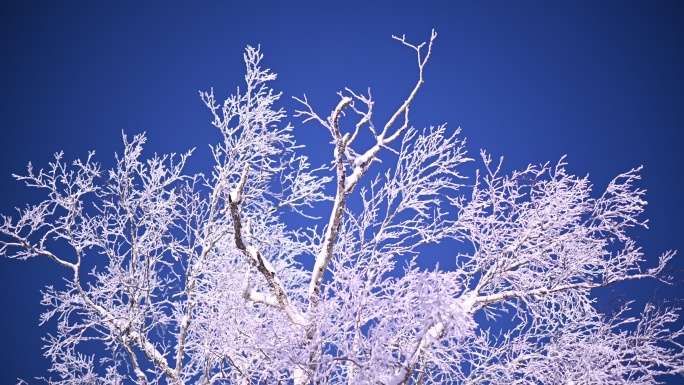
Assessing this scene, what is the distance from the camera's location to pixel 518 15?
9850 centimetres

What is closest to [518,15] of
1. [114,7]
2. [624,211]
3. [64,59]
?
[114,7]

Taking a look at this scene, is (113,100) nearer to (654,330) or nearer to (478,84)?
(654,330)

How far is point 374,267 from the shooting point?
653 centimetres

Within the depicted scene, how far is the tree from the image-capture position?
478cm

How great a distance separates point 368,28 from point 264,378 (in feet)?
506

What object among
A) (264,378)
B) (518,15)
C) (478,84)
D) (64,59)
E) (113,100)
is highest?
(478,84)

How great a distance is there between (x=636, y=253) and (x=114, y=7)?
54633 millimetres

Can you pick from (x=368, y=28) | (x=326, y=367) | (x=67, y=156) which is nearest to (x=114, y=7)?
(x=67, y=156)

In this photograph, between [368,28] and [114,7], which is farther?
[368,28]

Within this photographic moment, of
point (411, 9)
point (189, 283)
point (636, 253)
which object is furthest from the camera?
point (411, 9)

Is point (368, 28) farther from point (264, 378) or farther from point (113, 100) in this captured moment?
point (264, 378)

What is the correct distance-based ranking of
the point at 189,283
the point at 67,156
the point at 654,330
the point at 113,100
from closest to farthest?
the point at 654,330 → the point at 189,283 → the point at 67,156 → the point at 113,100

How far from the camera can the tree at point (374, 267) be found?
4.78 metres

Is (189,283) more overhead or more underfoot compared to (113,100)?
more underfoot
